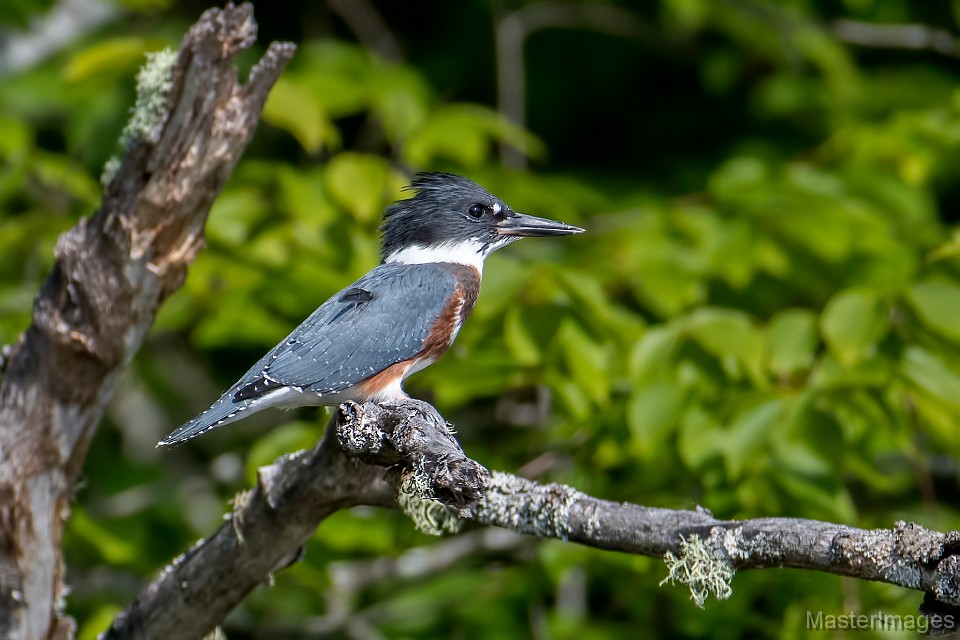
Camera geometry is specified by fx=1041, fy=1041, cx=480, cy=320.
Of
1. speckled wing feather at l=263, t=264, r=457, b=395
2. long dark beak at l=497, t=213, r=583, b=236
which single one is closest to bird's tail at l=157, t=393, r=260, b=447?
speckled wing feather at l=263, t=264, r=457, b=395

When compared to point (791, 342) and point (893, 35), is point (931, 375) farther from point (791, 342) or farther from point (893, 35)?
point (893, 35)

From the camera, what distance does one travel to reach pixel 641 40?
531 centimetres

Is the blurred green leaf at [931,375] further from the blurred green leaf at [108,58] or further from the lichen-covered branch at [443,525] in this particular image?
the blurred green leaf at [108,58]

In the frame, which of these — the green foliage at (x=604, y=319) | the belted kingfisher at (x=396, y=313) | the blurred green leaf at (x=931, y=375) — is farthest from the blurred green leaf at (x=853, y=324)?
the belted kingfisher at (x=396, y=313)

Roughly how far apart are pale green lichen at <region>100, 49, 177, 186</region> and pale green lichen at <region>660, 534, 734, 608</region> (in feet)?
5.50

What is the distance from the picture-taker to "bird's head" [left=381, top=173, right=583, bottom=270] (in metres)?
3.51

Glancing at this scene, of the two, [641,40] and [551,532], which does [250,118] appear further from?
[641,40]

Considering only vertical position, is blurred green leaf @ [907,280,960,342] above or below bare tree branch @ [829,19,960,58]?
above

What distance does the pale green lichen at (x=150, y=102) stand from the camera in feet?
8.93

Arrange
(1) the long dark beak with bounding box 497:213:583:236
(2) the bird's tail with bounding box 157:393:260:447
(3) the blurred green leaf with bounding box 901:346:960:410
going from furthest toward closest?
(1) the long dark beak with bounding box 497:213:583:236
(3) the blurred green leaf with bounding box 901:346:960:410
(2) the bird's tail with bounding box 157:393:260:447

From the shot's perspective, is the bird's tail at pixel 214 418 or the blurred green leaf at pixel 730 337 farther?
the blurred green leaf at pixel 730 337

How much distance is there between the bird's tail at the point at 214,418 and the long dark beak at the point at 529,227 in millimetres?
1138

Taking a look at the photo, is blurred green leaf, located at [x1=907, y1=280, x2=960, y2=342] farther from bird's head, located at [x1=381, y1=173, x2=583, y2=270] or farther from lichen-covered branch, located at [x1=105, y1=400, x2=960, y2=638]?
bird's head, located at [x1=381, y1=173, x2=583, y2=270]

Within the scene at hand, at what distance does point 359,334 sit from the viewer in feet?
9.76
